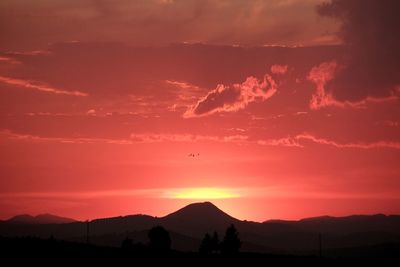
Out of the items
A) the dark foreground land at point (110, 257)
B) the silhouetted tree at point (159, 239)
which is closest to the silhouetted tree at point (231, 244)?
the dark foreground land at point (110, 257)

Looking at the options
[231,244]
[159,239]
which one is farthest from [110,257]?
[231,244]

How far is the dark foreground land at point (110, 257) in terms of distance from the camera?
101 meters

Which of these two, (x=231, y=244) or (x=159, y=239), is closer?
(x=231, y=244)

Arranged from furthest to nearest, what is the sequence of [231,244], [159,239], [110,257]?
1. [159,239]
2. [231,244]
3. [110,257]

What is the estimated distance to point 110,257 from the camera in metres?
107

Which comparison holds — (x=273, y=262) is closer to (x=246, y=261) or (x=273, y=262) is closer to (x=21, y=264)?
(x=246, y=261)

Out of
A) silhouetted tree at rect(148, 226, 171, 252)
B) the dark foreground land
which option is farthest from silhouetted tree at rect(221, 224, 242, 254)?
silhouetted tree at rect(148, 226, 171, 252)

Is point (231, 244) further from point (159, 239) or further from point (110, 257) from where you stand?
point (110, 257)

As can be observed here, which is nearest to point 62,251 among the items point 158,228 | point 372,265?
point 158,228

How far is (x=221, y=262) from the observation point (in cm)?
11519

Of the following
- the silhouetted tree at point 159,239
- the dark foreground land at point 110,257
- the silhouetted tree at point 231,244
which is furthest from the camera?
the silhouetted tree at point 159,239

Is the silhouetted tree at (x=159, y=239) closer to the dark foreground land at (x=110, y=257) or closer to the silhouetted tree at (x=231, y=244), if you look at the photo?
the silhouetted tree at (x=231, y=244)

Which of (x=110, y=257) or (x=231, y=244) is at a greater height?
(x=231, y=244)

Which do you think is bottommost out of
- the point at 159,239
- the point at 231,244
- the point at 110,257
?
the point at 110,257
